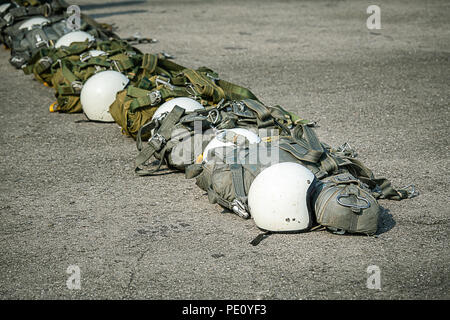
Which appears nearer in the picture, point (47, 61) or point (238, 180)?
point (238, 180)

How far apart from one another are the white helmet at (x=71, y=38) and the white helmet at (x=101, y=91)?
184 cm

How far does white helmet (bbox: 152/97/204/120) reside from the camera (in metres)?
6.09

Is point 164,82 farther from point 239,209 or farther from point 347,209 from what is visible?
point 347,209

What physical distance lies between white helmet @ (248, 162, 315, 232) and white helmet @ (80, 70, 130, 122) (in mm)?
3140

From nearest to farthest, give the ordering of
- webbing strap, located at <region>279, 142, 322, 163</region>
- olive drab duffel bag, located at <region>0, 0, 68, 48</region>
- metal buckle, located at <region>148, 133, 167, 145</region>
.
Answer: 1. webbing strap, located at <region>279, 142, 322, 163</region>
2. metal buckle, located at <region>148, 133, 167, 145</region>
3. olive drab duffel bag, located at <region>0, 0, 68, 48</region>

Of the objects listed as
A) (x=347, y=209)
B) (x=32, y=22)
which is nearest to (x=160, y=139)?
(x=347, y=209)

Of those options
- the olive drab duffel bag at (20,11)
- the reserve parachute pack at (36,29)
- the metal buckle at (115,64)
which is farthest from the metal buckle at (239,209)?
the olive drab duffel bag at (20,11)

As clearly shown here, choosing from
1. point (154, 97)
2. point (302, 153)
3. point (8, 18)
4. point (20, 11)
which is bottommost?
point (302, 153)

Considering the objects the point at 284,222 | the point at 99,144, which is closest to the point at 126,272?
the point at 284,222

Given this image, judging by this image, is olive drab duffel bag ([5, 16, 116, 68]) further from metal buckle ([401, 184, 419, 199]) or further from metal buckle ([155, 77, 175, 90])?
metal buckle ([401, 184, 419, 199])

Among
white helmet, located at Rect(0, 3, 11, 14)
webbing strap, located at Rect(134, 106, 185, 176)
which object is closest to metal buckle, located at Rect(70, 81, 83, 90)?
webbing strap, located at Rect(134, 106, 185, 176)

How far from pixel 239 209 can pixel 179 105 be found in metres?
1.81

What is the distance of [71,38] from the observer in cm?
878
